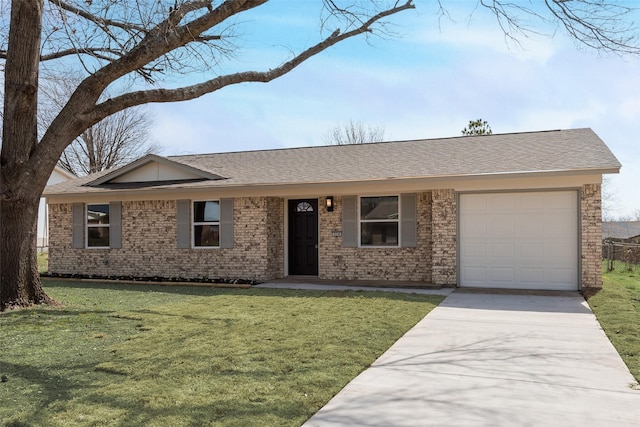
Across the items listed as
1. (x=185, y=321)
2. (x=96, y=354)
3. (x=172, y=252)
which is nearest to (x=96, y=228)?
(x=172, y=252)

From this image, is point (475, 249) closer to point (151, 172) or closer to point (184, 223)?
point (184, 223)

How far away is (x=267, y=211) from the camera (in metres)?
13.6

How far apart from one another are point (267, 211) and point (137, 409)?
962cm

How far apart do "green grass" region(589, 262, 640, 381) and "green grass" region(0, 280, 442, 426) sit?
2.62 metres

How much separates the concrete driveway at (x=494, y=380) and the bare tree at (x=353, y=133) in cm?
3143

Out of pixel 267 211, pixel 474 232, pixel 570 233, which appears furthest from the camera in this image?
pixel 267 211

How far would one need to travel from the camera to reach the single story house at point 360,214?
1118 cm

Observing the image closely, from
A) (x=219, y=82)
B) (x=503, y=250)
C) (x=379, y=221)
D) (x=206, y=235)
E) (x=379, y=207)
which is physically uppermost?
(x=219, y=82)

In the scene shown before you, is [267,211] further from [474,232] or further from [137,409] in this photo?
[137,409]

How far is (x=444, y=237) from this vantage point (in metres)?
11.9

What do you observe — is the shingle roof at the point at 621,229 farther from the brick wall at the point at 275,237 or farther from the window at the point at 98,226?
the window at the point at 98,226

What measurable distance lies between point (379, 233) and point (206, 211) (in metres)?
4.82

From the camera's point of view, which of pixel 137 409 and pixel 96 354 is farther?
pixel 96 354

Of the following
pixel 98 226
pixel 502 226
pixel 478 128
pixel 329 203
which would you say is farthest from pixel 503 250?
pixel 478 128
